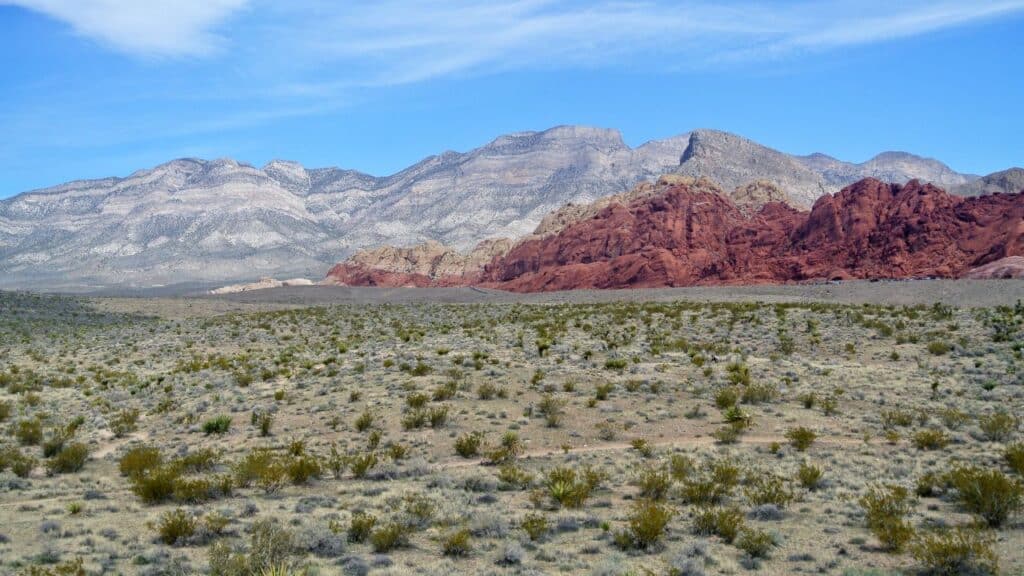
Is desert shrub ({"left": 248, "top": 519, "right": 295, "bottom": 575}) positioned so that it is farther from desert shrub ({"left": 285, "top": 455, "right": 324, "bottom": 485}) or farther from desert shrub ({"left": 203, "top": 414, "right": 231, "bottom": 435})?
desert shrub ({"left": 203, "top": 414, "right": 231, "bottom": 435})

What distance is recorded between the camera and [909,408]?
18844 millimetres

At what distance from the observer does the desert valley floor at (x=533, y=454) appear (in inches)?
361

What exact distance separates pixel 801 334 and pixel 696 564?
25.8 m

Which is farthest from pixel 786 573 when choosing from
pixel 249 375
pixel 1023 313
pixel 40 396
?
pixel 1023 313

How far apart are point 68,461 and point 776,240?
95.8m

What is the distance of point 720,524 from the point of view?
9.66 meters

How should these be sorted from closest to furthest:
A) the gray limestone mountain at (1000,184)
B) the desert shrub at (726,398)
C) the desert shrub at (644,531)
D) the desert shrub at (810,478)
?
the desert shrub at (644,531), the desert shrub at (810,478), the desert shrub at (726,398), the gray limestone mountain at (1000,184)

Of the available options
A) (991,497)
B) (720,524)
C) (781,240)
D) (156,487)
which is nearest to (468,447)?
(156,487)

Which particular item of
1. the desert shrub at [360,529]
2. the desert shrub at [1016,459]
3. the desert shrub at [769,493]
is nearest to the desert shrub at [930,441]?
the desert shrub at [1016,459]

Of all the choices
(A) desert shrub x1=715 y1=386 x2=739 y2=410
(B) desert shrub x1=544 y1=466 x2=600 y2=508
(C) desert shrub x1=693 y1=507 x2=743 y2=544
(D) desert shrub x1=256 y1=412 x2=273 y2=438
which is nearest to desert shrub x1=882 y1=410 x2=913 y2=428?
(A) desert shrub x1=715 y1=386 x2=739 y2=410

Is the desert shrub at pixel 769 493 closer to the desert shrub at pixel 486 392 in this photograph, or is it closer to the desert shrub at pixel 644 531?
the desert shrub at pixel 644 531

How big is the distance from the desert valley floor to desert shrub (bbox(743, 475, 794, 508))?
34 millimetres

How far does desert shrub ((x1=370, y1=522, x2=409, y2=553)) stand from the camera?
935cm

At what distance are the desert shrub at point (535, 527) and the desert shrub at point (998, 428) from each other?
1054 cm
